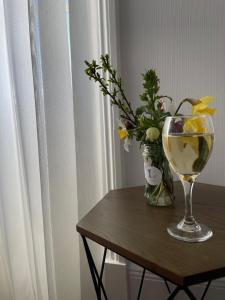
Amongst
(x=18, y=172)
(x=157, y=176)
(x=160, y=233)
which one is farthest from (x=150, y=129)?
(x=18, y=172)

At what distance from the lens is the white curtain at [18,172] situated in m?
0.87

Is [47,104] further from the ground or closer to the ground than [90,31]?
closer to the ground

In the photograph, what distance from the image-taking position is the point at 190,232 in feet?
2.17

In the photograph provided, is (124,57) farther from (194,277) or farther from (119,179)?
(194,277)

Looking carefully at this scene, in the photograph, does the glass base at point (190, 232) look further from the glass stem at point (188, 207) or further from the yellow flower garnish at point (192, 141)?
the yellow flower garnish at point (192, 141)

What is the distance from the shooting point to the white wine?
0.62 metres

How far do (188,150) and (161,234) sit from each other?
0.63 feet

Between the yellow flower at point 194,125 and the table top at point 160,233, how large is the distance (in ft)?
0.73

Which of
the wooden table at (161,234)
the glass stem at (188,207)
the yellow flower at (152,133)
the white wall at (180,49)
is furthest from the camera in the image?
the white wall at (180,49)

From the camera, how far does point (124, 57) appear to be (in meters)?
1.20

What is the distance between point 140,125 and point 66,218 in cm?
42

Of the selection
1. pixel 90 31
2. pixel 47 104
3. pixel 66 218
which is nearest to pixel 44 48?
pixel 47 104

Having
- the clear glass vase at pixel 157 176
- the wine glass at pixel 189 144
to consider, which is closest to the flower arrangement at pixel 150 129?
the clear glass vase at pixel 157 176

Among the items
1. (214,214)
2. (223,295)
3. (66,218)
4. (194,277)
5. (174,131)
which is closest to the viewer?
(194,277)
